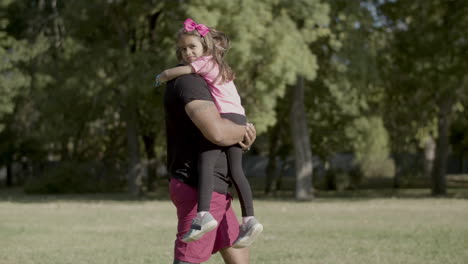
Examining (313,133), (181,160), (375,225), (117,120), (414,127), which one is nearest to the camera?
(181,160)

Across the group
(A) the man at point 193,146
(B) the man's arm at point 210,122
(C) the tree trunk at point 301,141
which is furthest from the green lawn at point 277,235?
(C) the tree trunk at point 301,141

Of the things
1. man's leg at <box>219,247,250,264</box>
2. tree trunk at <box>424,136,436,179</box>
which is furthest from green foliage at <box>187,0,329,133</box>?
tree trunk at <box>424,136,436,179</box>

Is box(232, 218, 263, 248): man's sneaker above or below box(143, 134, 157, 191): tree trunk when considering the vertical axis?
above

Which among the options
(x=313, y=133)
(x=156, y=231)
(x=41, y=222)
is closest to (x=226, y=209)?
(x=156, y=231)

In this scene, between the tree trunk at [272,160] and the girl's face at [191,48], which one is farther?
the tree trunk at [272,160]

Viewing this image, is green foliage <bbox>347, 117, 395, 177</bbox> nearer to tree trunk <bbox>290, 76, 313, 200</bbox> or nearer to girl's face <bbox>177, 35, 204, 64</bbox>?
tree trunk <bbox>290, 76, 313, 200</bbox>

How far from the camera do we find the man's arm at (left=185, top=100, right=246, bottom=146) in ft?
15.3

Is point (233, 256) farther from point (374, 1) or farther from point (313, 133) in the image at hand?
point (313, 133)

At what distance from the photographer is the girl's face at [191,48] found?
16.1 ft

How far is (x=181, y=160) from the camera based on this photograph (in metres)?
4.94

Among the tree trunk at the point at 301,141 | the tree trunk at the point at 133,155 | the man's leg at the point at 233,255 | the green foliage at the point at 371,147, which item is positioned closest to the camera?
the man's leg at the point at 233,255

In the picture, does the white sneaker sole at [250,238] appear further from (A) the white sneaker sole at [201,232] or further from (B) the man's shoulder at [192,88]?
(B) the man's shoulder at [192,88]

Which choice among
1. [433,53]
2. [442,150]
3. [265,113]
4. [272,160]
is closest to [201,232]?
[265,113]

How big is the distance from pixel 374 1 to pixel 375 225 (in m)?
15.2
